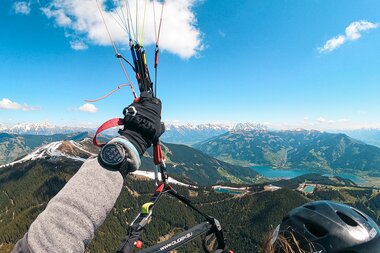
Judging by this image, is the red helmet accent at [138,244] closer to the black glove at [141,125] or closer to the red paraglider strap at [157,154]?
the black glove at [141,125]

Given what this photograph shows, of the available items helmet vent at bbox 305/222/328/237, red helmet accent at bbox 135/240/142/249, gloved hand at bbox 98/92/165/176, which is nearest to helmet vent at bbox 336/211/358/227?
helmet vent at bbox 305/222/328/237

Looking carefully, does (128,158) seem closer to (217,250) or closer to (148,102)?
(148,102)

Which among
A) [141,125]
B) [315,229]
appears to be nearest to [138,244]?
[141,125]

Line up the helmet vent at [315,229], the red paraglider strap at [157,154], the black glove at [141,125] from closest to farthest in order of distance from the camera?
the black glove at [141,125] → the red paraglider strap at [157,154] → the helmet vent at [315,229]

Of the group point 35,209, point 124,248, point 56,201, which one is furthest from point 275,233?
point 35,209

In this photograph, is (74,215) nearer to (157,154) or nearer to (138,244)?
(138,244)

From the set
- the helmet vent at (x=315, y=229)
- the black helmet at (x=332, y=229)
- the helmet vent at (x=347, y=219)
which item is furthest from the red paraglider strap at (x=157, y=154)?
the helmet vent at (x=347, y=219)
